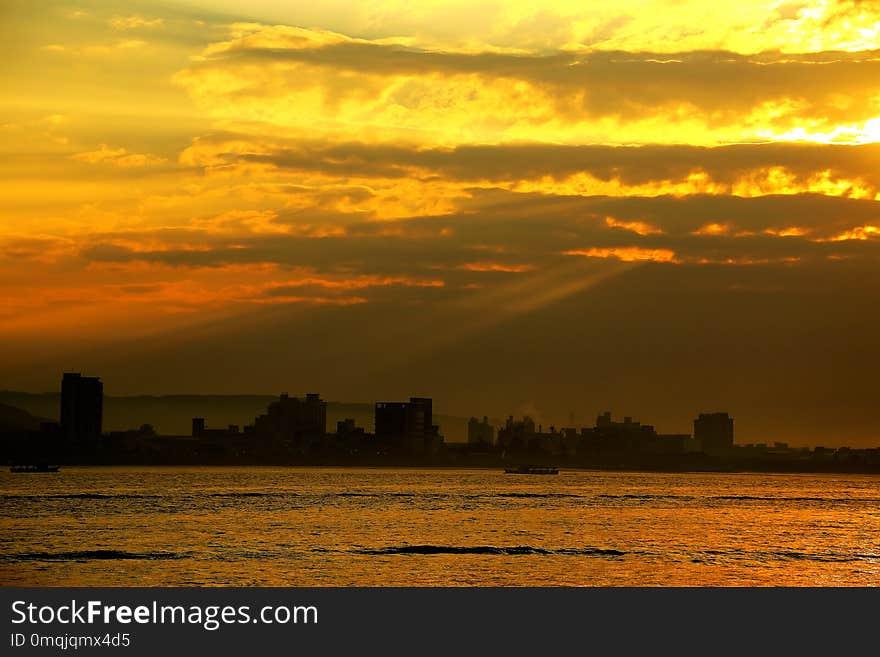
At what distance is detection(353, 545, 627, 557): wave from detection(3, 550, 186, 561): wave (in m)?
17.5

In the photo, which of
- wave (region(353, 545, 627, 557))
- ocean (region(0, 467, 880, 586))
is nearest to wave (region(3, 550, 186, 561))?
ocean (region(0, 467, 880, 586))

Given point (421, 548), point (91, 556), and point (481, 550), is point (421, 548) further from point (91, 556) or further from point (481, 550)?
point (91, 556)

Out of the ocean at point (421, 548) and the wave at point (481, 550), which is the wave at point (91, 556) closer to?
the ocean at point (421, 548)

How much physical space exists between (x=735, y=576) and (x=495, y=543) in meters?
30.6

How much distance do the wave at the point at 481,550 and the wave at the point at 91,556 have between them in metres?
17.5

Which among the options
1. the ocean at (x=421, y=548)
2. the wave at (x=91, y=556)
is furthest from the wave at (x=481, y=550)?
the wave at (x=91, y=556)

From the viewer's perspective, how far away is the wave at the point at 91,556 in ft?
325

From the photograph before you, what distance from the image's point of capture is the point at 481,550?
107375mm

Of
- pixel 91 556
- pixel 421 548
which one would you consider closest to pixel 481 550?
pixel 421 548

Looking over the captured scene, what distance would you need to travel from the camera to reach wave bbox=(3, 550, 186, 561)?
98938 mm

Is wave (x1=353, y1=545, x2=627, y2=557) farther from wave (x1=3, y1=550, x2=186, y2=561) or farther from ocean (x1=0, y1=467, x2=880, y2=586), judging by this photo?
wave (x1=3, y1=550, x2=186, y2=561)
